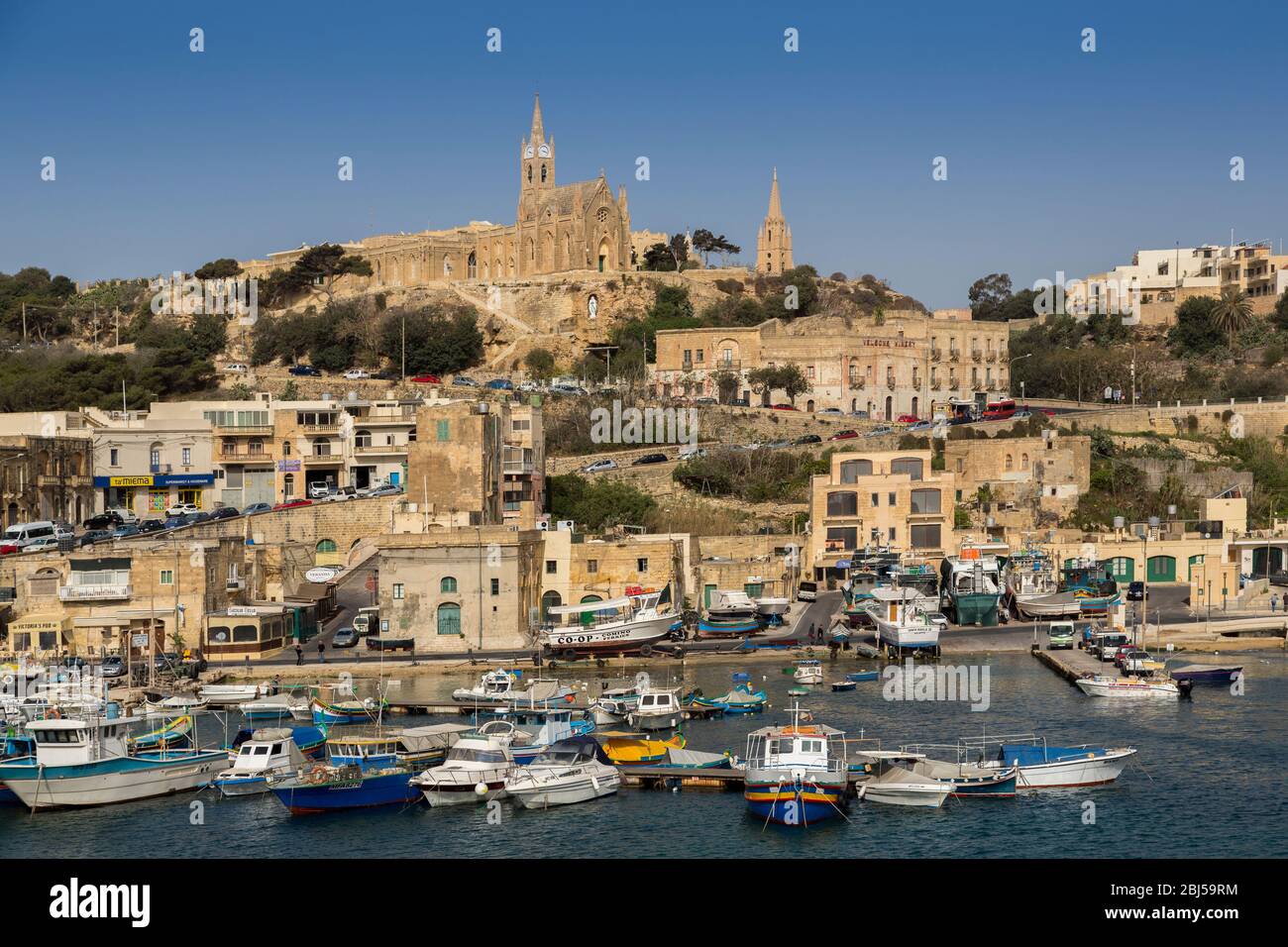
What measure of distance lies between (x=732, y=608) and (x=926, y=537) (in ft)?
29.5

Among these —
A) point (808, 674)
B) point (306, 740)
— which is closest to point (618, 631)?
point (808, 674)

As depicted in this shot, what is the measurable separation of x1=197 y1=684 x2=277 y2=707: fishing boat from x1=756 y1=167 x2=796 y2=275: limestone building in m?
62.7

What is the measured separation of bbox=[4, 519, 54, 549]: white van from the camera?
41.8 meters

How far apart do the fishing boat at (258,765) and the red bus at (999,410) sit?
40.9 metres

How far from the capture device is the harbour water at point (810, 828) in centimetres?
2084

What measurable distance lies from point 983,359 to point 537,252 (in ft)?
86.8

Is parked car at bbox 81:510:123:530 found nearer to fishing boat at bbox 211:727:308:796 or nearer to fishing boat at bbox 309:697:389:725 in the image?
fishing boat at bbox 309:697:389:725

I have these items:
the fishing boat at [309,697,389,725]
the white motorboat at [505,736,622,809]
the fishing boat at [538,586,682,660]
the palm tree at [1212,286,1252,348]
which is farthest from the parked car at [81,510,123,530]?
the palm tree at [1212,286,1252,348]

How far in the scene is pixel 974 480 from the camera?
52.5 meters

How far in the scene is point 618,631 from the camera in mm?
36188

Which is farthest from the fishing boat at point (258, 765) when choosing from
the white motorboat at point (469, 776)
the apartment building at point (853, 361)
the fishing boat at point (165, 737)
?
the apartment building at point (853, 361)

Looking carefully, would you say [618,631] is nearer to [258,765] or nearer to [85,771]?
[258,765]

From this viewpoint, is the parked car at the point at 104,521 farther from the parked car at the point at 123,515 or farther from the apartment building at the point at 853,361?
the apartment building at the point at 853,361

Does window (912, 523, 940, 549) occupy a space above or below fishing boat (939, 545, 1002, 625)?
above
